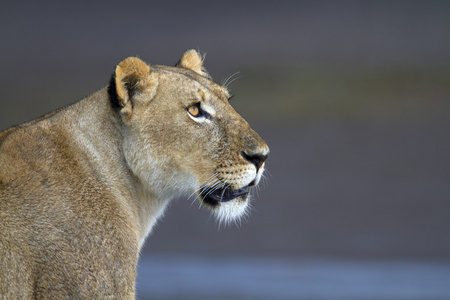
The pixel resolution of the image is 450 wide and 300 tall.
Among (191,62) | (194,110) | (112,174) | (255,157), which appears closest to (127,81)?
(194,110)

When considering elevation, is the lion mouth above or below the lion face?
below

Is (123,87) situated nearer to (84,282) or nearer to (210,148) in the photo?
(210,148)

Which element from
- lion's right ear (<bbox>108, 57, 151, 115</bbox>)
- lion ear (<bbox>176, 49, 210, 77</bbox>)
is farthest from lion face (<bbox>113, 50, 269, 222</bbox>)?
lion ear (<bbox>176, 49, 210, 77</bbox>)

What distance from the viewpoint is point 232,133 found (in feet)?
13.0

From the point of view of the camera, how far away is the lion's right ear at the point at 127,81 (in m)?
3.72

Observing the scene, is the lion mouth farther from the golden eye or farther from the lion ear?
the lion ear

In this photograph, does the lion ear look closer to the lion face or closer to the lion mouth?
the lion face

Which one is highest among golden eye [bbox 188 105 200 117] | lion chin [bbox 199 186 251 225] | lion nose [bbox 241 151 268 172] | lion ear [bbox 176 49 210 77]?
lion ear [bbox 176 49 210 77]

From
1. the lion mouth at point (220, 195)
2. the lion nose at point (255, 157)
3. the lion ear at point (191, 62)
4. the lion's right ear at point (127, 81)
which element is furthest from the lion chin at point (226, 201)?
the lion ear at point (191, 62)

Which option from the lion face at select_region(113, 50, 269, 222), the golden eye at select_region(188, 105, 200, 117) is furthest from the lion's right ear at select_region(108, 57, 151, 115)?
the golden eye at select_region(188, 105, 200, 117)

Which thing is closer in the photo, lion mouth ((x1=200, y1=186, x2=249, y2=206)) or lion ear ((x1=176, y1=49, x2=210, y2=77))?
lion mouth ((x1=200, y1=186, x2=249, y2=206))

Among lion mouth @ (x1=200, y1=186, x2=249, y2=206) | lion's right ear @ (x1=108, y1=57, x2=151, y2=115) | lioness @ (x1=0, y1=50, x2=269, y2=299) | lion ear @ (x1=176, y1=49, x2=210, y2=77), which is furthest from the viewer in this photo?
lion ear @ (x1=176, y1=49, x2=210, y2=77)

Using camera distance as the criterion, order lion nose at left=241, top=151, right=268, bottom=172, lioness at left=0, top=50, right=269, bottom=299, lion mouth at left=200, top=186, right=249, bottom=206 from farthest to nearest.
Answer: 1. lion mouth at left=200, top=186, right=249, bottom=206
2. lion nose at left=241, top=151, right=268, bottom=172
3. lioness at left=0, top=50, right=269, bottom=299

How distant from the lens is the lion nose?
3.90 meters
